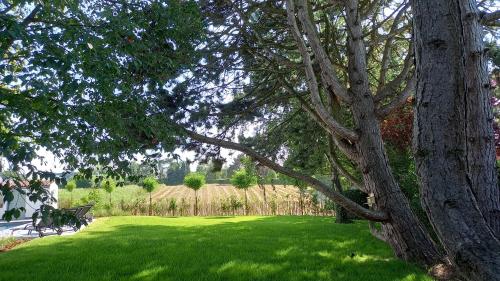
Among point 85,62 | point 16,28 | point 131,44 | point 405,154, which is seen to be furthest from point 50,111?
point 405,154

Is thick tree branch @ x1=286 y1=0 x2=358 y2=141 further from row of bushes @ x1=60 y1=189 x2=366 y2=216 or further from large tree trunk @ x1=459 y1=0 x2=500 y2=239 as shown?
row of bushes @ x1=60 y1=189 x2=366 y2=216

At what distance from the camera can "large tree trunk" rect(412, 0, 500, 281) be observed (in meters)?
1.92

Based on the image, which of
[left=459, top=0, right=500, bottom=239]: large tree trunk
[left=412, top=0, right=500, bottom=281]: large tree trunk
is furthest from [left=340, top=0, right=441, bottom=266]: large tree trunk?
[left=412, top=0, right=500, bottom=281]: large tree trunk

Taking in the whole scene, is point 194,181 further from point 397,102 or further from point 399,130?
point 397,102

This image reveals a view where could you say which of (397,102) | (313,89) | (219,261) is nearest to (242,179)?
(219,261)

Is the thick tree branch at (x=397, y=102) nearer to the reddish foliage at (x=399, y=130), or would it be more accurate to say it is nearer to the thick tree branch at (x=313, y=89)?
the thick tree branch at (x=313, y=89)

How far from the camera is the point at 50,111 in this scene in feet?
13.0

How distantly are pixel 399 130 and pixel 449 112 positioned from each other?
1049cm

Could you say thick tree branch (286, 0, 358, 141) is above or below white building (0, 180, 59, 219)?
above

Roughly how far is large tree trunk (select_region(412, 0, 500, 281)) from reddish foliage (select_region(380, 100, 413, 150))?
9.95 m

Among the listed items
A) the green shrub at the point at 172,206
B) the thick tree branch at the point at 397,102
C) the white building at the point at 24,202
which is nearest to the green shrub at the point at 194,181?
the green shrub at the point at 172,206

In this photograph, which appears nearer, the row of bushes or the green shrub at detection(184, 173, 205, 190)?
the row of bushes

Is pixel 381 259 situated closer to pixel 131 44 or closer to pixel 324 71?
pixel 324 71

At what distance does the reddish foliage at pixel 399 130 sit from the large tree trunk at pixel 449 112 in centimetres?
995
